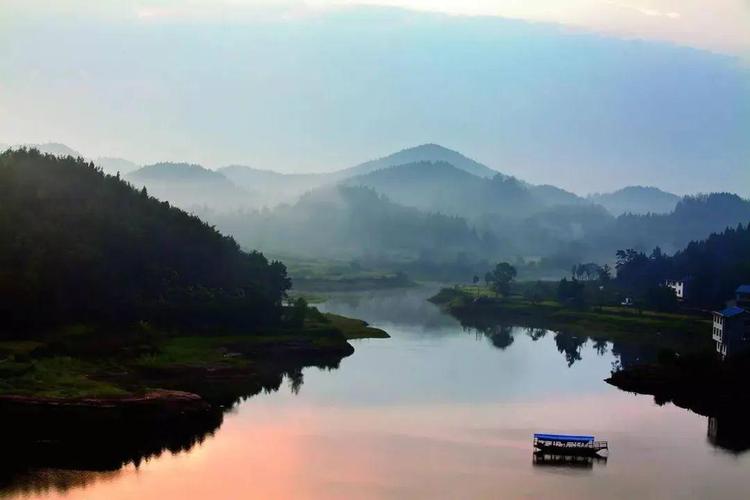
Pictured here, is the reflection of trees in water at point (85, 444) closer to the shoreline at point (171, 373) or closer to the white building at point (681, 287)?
the shoreline at point (171, 373)

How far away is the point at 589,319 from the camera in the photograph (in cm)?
8100

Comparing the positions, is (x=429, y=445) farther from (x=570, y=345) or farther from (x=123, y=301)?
(x=570, y=345)

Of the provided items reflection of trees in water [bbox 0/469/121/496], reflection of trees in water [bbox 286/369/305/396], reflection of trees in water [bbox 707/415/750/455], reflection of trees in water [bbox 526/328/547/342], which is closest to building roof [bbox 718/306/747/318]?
reflection of trees in water [bbox 707/415/750/455]

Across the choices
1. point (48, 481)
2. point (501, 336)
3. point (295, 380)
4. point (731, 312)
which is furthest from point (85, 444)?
point (501, 336)

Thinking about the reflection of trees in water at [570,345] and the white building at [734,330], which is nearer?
the white building at [734,330]

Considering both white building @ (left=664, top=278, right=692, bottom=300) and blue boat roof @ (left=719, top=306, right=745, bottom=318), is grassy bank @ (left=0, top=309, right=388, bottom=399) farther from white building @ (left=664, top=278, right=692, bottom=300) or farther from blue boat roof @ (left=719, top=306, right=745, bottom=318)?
white building @ (left=664, top=278, right=692, bottom=300)

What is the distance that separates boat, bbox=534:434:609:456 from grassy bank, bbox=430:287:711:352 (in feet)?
75.5

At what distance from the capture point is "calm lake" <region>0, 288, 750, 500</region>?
32781mm

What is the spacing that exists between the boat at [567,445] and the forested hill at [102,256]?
2916 cm

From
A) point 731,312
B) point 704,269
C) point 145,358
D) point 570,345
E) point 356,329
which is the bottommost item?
point 145,358

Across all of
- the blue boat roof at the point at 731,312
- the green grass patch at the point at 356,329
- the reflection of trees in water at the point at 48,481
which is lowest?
the reflection of trees in water at the point at 48,481

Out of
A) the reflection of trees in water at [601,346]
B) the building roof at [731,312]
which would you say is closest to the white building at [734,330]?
the building roof at [731,312]

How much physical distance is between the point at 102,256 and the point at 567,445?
33737 millimetres

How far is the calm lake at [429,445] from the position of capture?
1291 inches
